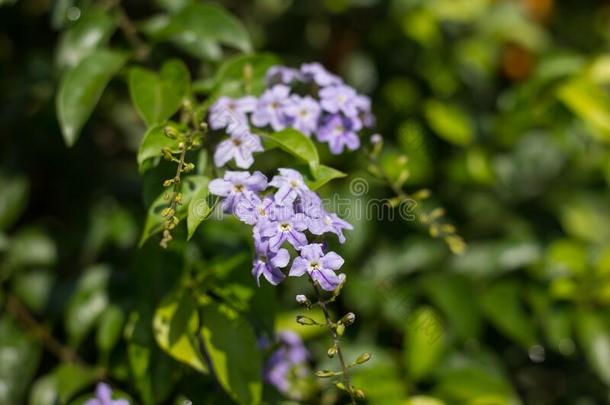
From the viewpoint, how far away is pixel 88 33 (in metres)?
1.98

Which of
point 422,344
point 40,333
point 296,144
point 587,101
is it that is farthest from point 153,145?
point 587,101

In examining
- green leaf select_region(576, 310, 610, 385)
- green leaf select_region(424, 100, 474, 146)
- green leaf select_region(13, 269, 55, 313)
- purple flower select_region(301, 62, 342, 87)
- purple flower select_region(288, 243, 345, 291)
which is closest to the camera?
purple flower select_region(288, 243, 345, 291)

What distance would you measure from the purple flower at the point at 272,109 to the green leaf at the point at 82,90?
16.0 inches

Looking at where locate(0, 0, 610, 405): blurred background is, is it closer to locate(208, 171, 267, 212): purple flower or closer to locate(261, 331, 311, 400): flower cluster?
locate(261, 331, 311, 400): flower cluster

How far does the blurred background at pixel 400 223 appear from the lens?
2.06 m

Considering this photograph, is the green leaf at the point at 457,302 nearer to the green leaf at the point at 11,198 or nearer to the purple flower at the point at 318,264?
the purple flower at the point at 318,264

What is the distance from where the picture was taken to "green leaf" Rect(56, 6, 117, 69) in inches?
77.5

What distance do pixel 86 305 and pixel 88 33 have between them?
733mm

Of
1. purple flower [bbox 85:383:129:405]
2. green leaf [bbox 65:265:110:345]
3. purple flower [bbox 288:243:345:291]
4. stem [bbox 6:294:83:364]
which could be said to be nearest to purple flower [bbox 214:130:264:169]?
purple flower [bbox 288:243:345:291]

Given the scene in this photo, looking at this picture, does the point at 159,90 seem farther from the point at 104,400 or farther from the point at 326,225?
the point at 104,400

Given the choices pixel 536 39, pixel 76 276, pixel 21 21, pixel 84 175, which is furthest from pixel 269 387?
pixel 536 39

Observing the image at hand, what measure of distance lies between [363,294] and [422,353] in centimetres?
28

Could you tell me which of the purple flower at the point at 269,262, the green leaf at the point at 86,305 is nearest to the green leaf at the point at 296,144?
the purple flower at the point at 269,262

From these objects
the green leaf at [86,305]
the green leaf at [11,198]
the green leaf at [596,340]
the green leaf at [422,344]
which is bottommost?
the green leaf at [596,340]
